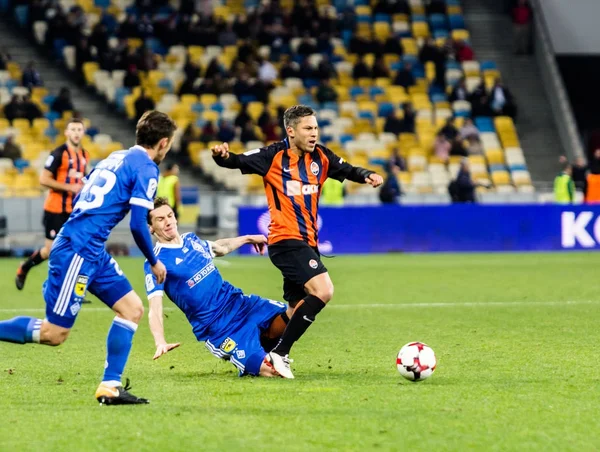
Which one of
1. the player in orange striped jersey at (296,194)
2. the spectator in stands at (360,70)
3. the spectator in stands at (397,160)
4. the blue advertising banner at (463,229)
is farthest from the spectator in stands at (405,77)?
the player in orange striped jersey at (296,194)

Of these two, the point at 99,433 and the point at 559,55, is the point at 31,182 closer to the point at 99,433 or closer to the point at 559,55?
the point at 559,55

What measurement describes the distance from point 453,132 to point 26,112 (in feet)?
33.6

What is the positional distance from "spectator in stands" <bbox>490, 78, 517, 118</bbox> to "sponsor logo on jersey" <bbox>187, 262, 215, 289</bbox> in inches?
876

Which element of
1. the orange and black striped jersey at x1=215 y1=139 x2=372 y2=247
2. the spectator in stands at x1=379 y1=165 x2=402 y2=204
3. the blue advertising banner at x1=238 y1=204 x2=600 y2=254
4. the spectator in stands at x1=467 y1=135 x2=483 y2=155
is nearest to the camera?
the orange and black striped jersey at x1=215 y1=139 x2=372 y2=247

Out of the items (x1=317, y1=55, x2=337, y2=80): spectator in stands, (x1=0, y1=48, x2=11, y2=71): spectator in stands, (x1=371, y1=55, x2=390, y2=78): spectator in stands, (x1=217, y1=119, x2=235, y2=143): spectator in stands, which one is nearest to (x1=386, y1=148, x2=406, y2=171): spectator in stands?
(x1=217, y1=119, x2=235, y2=143): spectator in stands

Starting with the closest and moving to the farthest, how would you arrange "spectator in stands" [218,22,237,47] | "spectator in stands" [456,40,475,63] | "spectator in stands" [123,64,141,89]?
"spectator in stands" [123,64,141,89] → "spectator in stands" [218,22,237,47] → "spectator in stands" [456,40,475,63]

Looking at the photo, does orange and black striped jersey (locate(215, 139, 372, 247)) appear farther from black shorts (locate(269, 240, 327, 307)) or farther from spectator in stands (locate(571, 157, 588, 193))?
spectator in stands (locate(571, 157, 588, 193))

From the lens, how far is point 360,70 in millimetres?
29688

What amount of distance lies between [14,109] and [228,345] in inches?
755

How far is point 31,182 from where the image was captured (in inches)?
936

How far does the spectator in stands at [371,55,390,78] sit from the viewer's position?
29.9 m

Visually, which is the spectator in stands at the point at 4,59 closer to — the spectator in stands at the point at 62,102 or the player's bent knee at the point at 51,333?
the spectator in stands at the point at 62,102

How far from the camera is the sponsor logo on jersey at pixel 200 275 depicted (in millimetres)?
8109

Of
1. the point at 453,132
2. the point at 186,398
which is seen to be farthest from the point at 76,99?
the point at 186,398
